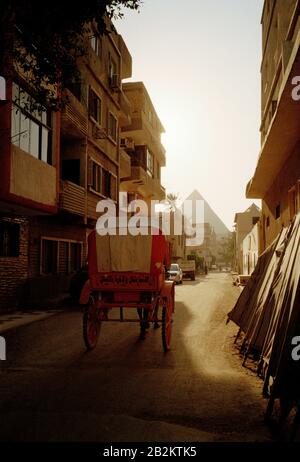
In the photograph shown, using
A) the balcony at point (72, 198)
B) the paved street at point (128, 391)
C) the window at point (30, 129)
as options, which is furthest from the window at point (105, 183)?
the paved street at point (128, 391)

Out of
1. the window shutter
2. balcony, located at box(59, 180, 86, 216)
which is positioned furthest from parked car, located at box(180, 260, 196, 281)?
balcony, located at box(59, 180, 86, 216)

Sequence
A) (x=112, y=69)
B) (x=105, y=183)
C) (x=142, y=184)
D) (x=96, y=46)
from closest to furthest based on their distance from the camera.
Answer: (x=96, y=46) → (x=105, y=183) → (x=112, y=69) → (x=142, y=184)

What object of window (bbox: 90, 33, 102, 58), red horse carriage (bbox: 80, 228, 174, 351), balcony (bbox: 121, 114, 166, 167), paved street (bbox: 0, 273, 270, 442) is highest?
window (bbox: 90, 33, 102, 58)

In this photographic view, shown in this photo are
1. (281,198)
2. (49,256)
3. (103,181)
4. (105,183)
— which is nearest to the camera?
(281,198)

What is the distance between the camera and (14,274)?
50.0 ft

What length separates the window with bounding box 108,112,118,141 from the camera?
84.2ft

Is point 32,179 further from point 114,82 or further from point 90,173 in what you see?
point 114,82

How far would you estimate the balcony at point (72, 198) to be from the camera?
16.9 m

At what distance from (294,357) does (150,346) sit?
456 cm

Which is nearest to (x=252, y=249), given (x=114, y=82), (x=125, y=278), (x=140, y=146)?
(x=140, y=146)

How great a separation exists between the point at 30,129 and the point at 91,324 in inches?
324

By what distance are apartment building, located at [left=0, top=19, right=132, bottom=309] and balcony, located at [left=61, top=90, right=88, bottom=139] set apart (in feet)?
0.14

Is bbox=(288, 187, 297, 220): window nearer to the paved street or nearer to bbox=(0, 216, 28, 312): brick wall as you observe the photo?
the paved street

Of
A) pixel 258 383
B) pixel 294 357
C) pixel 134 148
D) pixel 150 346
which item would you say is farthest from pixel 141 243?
pixel 134 148
